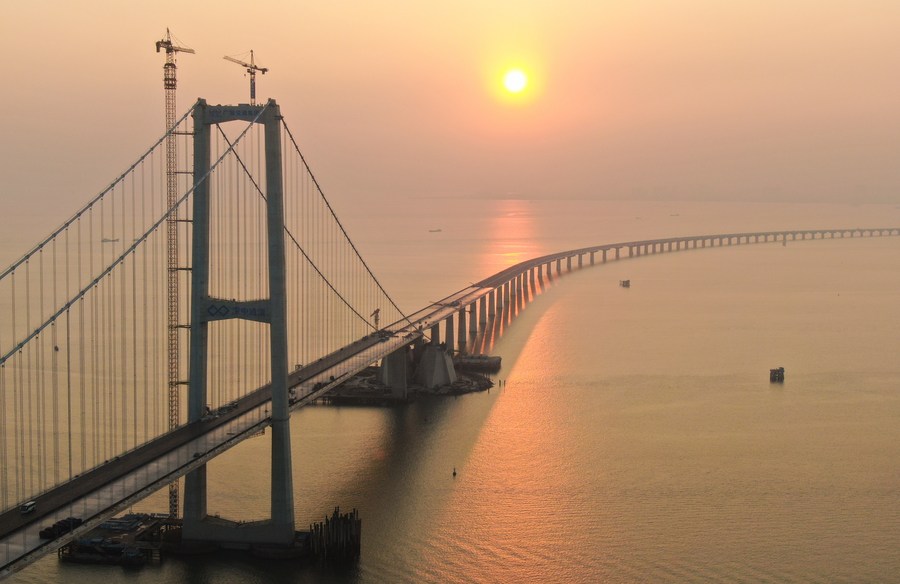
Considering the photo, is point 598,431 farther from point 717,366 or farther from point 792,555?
point 717,366

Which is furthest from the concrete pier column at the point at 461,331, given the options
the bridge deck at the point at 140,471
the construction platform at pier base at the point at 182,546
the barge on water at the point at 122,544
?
the barge on water at the point at 122,544

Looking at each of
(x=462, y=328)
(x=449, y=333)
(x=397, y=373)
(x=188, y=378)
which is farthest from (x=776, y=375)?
(x=188, y=378)

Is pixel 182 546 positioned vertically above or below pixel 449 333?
below

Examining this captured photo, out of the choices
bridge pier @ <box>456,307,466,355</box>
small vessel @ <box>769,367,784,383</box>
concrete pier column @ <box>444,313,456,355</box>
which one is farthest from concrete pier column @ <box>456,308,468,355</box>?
small vessel @ <box>769,367,784,383</box>

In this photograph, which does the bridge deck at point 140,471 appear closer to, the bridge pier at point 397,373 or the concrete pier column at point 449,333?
the bridge pier at point 397,373

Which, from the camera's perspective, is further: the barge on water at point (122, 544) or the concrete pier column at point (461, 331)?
the concrete pier column at point (461, 331)

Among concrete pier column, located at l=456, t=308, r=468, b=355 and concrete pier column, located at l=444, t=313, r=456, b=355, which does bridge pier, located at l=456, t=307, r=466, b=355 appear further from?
concrete pier column, located at l=444, t=313, r=456, b=355

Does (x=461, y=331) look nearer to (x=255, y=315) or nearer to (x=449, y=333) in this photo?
(x=449, y=333)
